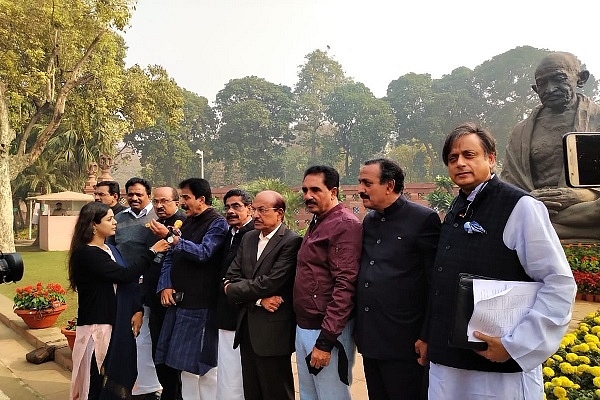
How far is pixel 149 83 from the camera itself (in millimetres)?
14344

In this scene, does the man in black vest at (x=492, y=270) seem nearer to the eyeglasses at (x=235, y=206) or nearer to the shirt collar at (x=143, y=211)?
the eyeglasses at (x=235, y=206)

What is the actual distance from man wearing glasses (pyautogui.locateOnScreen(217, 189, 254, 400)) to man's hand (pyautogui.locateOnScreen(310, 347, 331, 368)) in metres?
0.73

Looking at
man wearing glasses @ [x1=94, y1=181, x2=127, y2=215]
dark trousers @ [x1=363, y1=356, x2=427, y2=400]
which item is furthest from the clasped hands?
man wearing glasses @ [x1=94, y1=181, x2=127, y2=215]

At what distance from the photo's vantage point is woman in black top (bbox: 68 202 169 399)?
286 centimetres

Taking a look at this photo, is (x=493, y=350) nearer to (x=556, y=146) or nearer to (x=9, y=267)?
(x=9, y=267)

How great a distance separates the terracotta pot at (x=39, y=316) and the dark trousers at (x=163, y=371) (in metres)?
2.63

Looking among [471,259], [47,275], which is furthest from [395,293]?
[47,275]

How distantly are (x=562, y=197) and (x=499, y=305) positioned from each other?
5.39m

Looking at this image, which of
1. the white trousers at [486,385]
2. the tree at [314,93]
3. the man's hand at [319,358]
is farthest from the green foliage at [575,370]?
the tree at [314,93]

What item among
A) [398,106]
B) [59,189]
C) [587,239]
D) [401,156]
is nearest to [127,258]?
[587,239]

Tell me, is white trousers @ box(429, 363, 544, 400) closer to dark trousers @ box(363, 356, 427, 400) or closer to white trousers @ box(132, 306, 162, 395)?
dark trousers @ box(363, 356, 427, 400)

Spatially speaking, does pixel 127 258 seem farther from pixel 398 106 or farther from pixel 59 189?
pixel 398 106

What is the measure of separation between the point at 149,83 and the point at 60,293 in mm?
10013

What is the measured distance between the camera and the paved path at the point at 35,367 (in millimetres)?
3727
